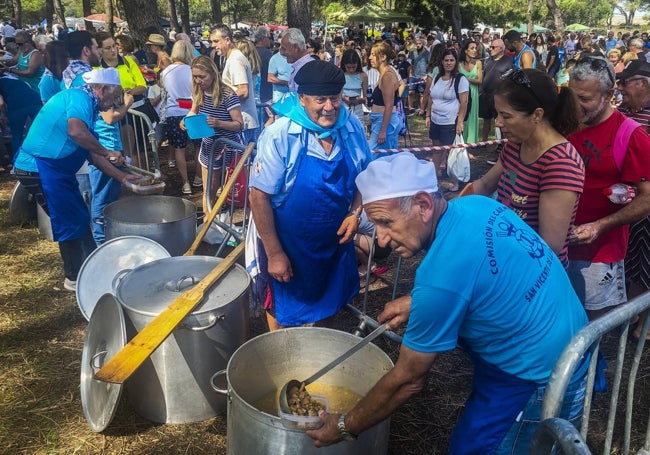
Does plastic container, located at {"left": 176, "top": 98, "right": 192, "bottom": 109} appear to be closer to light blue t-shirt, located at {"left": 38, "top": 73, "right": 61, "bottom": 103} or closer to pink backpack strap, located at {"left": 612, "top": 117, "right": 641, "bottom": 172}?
light blue t-shirt, located at {"left": 38, "top": 73, "right": 61, "bottom": 103}

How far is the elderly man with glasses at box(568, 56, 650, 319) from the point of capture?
288 cm

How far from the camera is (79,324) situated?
14.2 feet

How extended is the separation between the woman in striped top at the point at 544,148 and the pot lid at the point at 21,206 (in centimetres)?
586

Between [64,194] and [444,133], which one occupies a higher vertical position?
[64,194]

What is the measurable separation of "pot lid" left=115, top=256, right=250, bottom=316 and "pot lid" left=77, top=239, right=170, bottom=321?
504mm

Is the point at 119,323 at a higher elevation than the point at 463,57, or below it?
below

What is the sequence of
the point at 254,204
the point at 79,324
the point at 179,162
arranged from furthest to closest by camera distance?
the point at 179,162, the point at 79,324, the point at 254,204

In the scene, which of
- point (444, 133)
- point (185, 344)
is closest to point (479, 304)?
point (185, 344)

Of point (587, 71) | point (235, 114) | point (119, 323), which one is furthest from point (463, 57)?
point (119, 323)

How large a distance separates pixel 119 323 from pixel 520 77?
243 centimetres

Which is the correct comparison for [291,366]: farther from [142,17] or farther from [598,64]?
[142,17]

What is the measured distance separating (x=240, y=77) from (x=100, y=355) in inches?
166

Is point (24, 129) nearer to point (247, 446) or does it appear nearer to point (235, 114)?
point (235, 114)

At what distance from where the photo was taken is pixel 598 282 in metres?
3.10
